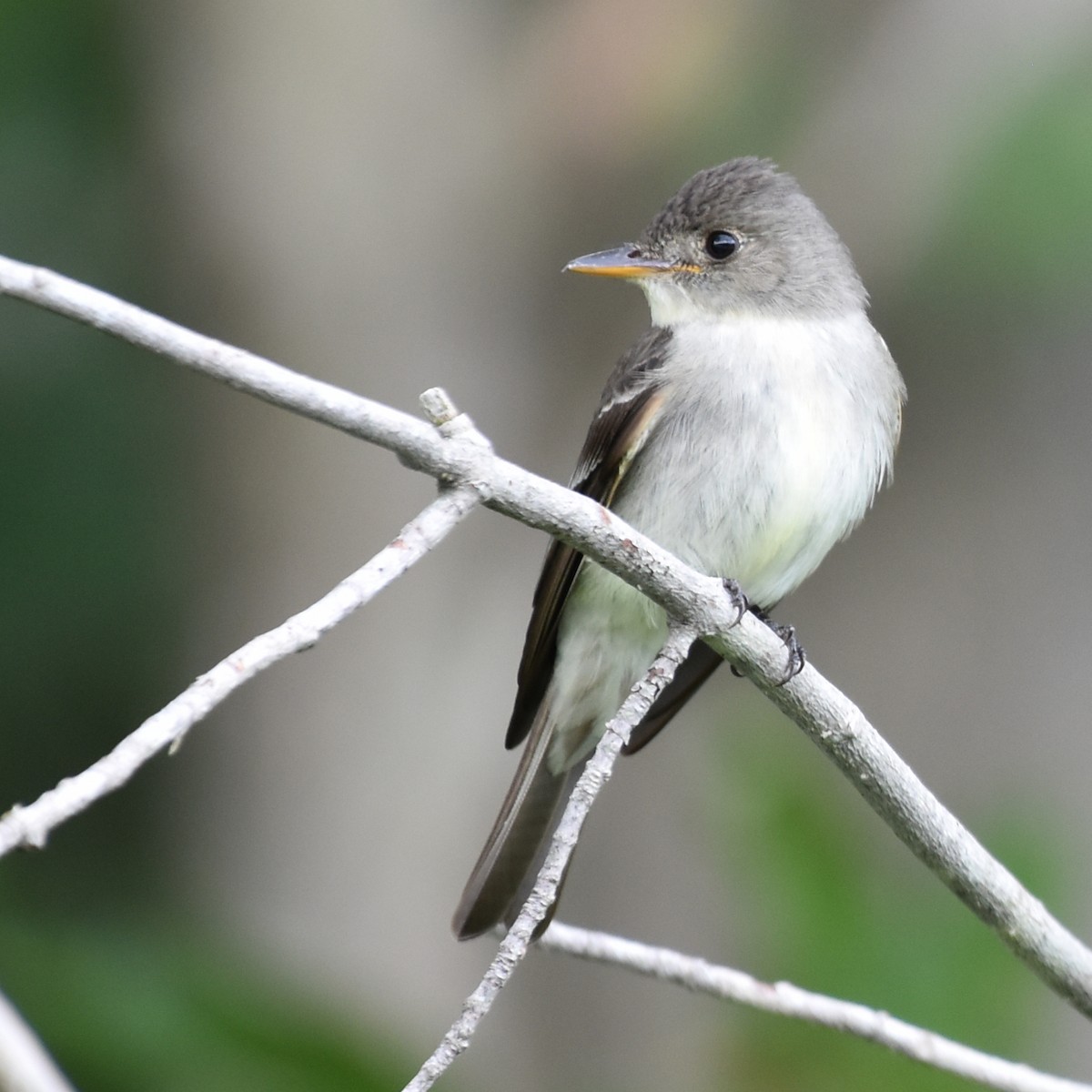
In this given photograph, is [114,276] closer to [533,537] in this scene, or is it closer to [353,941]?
[533,537]

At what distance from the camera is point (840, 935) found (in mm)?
3061

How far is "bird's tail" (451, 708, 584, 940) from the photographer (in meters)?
2.96

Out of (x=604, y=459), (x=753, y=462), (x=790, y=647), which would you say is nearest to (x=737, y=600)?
(x=790, y=647)

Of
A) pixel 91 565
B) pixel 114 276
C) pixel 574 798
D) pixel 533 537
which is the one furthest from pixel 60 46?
pixel 574 798

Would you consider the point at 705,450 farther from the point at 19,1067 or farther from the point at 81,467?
the point at 81,467

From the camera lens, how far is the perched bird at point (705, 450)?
3016 mm

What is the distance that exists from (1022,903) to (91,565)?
3.09m

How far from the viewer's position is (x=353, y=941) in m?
4.22

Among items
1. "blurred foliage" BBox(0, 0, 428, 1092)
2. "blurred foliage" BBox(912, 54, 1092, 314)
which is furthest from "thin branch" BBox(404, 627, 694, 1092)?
"blurred foliage" BBox(0, 0, 428, 1092)

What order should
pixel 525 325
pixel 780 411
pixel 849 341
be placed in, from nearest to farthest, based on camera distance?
pixel 780 411 → pixel 849 341 → pixel 525 325

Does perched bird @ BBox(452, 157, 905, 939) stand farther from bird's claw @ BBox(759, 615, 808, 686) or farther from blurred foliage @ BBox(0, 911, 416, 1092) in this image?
blurred foliage @ BBox(0, 911, 416, 1092)

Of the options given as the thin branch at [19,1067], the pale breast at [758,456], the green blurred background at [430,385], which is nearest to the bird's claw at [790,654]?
the pale breast at [758,456]

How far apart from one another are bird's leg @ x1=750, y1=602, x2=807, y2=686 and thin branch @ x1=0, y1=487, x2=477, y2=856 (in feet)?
2.37

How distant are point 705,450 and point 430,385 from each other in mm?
1483
